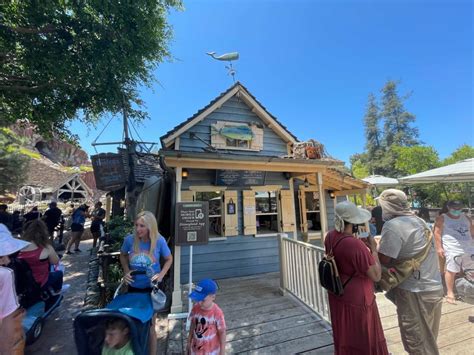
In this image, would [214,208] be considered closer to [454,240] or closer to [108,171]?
[108,171]

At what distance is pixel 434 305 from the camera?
180cm

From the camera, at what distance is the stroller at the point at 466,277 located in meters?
3.07

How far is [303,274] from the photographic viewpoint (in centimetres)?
361

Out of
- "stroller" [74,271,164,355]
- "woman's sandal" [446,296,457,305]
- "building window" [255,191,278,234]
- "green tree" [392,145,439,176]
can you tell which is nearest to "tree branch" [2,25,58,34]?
"stroller" [74,271,164,355]

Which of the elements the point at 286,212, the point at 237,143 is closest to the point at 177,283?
the point at 286,212

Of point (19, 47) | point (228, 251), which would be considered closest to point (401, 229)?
point (228, 251)

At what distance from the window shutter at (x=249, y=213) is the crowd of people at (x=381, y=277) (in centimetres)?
361

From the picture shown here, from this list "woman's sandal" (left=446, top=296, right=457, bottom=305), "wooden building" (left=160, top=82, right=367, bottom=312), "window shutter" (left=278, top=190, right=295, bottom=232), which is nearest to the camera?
"woman's sandal" (left=446, top=296, right=457, bottom=305)

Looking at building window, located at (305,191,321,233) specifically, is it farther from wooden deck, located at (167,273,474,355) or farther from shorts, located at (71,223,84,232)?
shorts, located at (71,223,84,232)

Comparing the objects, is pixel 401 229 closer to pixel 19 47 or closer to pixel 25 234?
pixel 25 234

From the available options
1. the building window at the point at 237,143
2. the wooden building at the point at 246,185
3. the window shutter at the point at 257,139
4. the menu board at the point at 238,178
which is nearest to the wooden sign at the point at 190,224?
the wooden building at the point at 246,185

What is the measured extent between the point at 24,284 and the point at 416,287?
4.22 meters

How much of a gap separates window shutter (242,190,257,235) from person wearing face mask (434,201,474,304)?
3.62 m

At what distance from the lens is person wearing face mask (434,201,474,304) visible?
317 cm
